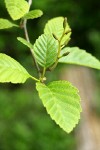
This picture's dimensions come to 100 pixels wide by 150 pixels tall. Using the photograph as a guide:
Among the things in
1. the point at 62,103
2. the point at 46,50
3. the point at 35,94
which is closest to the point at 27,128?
the point at 35,94

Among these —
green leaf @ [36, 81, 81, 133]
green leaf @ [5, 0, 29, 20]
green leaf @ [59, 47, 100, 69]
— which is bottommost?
green leaf @ [59, 47, 100, 69]

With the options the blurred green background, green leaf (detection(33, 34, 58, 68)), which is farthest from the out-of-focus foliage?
green leaf (detection(33, 34, 58, 68))

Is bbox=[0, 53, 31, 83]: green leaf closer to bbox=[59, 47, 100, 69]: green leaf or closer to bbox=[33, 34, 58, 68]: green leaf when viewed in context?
bbox=[33, 34, 58, 68]: green leaf

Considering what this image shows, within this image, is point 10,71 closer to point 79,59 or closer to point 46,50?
point 46,50

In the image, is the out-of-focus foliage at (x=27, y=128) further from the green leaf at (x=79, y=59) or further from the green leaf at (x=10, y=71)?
the green leaf at (x=10, y=71)

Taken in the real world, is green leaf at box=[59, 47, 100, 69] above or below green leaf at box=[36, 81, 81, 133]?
below

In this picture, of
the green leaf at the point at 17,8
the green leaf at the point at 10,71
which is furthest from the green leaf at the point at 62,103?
the green leaf at the point at 17,8
